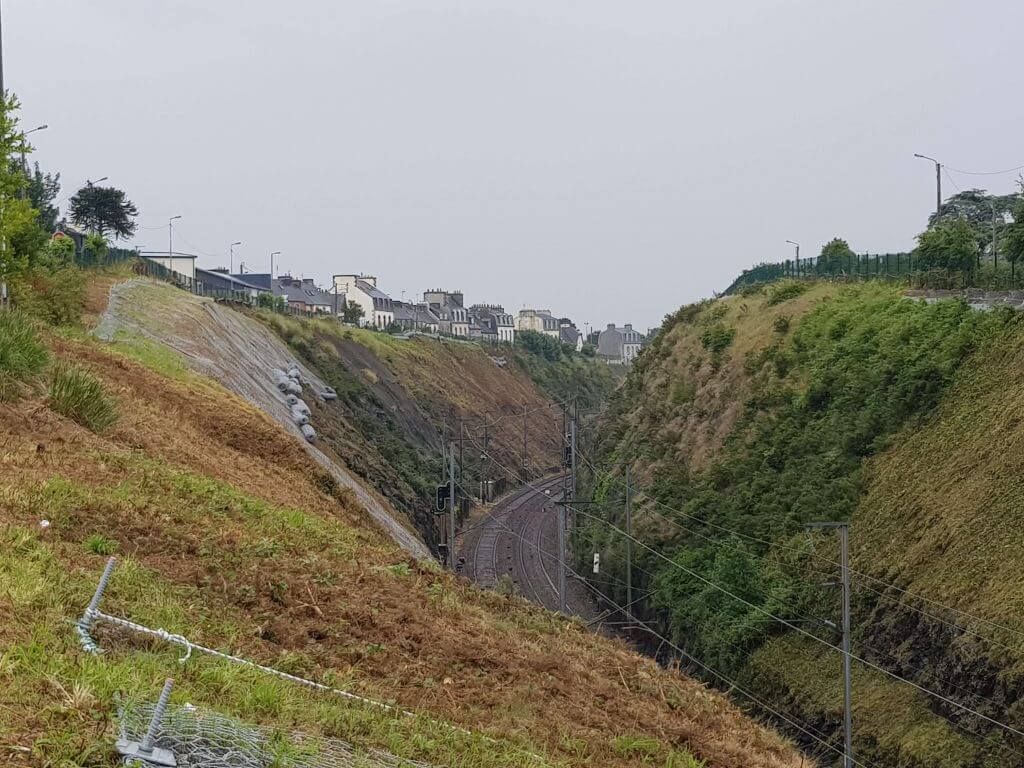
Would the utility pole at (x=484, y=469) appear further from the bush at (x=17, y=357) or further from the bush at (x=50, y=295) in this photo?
the bush at (x=17, y=357)

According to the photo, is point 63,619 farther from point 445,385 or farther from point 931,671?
point 445,385

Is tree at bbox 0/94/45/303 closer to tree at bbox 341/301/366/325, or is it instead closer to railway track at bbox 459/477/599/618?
railway track at bbox 459/477/599/618

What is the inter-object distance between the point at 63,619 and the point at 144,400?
49.0 feet

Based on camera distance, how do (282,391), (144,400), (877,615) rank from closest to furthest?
(144,400) → (877,615) → (282,391)

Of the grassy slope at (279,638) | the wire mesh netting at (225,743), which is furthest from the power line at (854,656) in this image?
the wire mesh netting at (225,743)

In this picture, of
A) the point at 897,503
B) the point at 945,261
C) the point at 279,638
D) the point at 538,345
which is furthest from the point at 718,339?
the point at 538,345

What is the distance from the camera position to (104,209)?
74188 mm

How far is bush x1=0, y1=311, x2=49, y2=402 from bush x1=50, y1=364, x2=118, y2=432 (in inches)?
20.2

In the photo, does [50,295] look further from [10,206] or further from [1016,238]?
[1016,238]

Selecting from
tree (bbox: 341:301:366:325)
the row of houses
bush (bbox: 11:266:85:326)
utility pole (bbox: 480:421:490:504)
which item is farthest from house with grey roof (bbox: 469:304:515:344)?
bush (bbox: 11:266:85:326)

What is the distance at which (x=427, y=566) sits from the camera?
15.4 meters

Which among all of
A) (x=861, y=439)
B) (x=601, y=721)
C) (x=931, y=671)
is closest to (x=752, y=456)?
(x=861, y=439)

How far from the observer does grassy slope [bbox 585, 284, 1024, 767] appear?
72.4 feet

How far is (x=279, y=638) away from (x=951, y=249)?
129 feet
